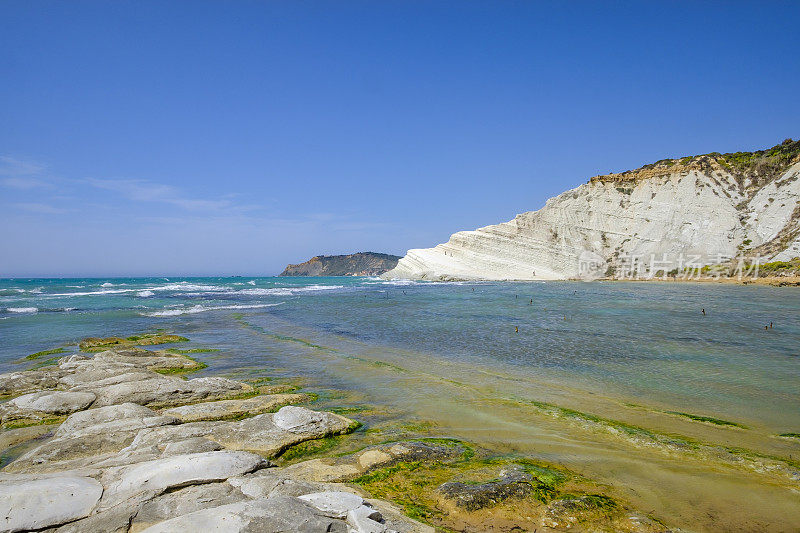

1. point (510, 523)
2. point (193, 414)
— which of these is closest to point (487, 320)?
point (193, 414)

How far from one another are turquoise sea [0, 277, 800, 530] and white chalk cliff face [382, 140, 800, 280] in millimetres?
33047

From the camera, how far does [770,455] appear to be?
5594mm

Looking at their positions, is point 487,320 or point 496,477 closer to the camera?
point 496,477

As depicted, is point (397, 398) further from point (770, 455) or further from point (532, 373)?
point (770, 455)

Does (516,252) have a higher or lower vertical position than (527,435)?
higher

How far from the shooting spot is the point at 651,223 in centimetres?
5809

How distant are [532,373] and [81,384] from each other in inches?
402

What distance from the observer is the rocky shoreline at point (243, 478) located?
3.36 metres

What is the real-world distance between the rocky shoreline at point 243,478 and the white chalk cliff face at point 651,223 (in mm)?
55172

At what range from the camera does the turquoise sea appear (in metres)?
5.39

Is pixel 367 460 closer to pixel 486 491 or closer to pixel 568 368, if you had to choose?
pixel 486 491

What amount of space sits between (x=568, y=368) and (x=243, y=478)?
8770 mm

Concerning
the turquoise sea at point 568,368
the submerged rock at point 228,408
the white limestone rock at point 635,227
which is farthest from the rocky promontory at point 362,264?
the submerged rock at point 228,408

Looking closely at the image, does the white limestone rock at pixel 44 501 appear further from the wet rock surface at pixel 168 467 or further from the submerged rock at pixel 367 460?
the submerged rock at pixel 367 460
